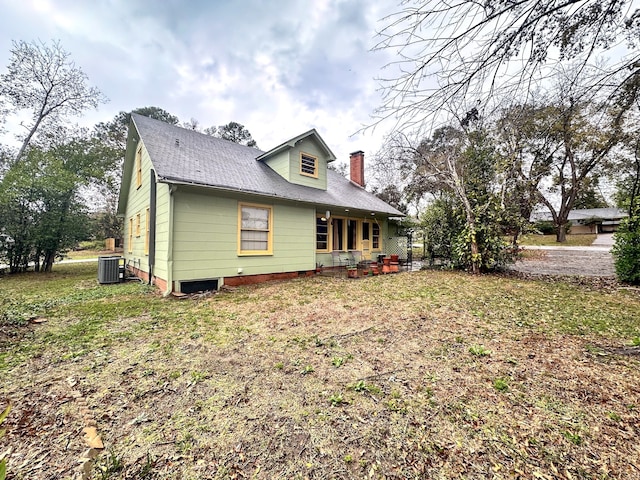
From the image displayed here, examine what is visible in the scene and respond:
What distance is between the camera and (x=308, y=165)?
1057 cm

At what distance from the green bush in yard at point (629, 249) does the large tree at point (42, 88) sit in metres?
23.1

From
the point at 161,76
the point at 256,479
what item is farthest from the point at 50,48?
the point at 256,479

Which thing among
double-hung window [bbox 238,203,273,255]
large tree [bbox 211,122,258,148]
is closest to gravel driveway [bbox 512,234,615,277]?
double-hung window [bbox 238,203,273,255]

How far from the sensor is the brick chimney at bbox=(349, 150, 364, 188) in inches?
591

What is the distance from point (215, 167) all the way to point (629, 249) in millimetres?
11618

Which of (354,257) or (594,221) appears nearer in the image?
(354,257)

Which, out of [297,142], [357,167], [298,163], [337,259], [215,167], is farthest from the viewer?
[357,167]

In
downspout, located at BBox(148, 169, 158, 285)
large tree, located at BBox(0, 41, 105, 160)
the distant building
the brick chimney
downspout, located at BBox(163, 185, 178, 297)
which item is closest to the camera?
downspout, located at BBox(163, 185, 178, 297)

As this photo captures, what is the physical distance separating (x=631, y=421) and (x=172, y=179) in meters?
7.75

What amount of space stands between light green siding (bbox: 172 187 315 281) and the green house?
0.02 meters

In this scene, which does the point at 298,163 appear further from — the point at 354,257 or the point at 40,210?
the point at 40,210

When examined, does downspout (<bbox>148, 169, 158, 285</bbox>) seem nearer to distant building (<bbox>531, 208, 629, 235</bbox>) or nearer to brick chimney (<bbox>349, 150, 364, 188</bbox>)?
brick chimney (<bbox>349, 150, 364, 188</bbox>)

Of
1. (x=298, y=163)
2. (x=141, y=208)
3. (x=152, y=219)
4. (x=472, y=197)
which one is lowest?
(x=152, y=219)

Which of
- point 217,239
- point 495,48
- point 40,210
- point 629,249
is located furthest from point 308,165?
point 40,210
